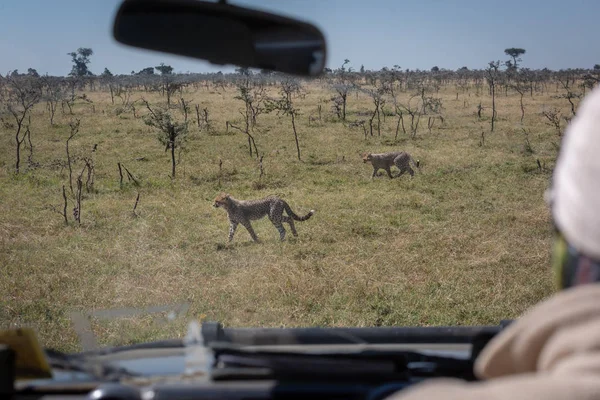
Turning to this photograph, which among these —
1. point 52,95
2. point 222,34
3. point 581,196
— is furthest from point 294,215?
point 52,95

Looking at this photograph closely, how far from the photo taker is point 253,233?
8164mm

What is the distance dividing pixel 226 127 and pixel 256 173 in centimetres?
484

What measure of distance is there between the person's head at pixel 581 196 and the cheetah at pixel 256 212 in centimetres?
728

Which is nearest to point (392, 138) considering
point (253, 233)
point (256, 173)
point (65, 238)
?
point (256, 173)

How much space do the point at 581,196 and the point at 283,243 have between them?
22.9 ft

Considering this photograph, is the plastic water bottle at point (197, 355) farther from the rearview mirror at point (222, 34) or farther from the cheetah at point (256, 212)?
the cheetah at point (256, 212)

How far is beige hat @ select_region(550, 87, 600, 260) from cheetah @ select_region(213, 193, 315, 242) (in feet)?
24.0

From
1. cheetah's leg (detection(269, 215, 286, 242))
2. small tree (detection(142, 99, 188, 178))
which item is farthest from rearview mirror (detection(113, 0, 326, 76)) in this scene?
small tree (detection(142, 99, 188, 178))

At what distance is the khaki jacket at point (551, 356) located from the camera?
0.55m

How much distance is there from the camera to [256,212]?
8383 mm

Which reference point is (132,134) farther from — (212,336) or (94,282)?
(212,336)

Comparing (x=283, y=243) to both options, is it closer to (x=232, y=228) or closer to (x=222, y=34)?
(x=232, y=228)

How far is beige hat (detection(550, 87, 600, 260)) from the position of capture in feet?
2.18

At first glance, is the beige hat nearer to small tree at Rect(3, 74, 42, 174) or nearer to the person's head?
the person's head
